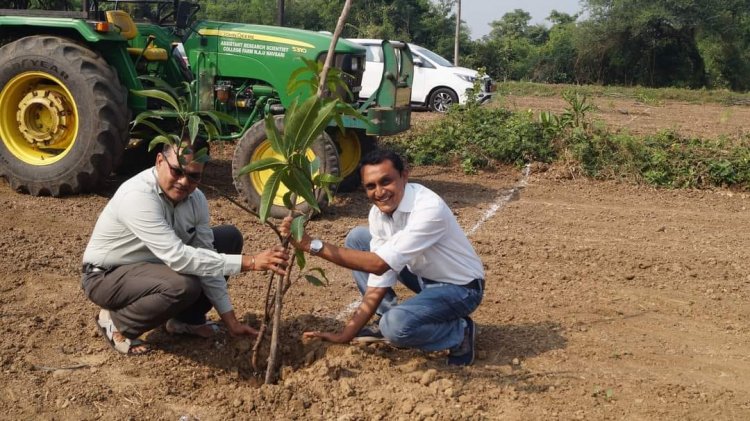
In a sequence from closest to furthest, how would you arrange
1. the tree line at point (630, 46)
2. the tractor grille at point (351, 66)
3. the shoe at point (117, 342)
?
the shoe at point (117, 342)
the tractor grille at point (351, 66)
the tree line at point (630, 46)

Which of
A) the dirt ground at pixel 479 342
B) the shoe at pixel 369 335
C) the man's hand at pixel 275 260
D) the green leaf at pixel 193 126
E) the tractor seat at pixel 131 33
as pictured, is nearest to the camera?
the green leaf at pixel 193 126

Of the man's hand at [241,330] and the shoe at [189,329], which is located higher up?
the man's hand at [241,330]

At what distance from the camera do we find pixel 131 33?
7527 mm

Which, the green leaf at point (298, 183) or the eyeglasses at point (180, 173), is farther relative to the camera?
the eyeglasses at point (180, 173)

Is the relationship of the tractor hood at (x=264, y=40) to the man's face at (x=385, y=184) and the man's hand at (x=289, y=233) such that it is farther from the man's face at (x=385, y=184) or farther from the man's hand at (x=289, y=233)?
the man's hand at (x=289, y=233)

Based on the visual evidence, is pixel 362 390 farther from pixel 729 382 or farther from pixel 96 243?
pixel 729 382

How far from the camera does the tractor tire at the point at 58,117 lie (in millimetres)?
7074

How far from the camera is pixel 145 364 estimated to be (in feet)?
13.3

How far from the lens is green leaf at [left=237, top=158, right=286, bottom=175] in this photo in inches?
127

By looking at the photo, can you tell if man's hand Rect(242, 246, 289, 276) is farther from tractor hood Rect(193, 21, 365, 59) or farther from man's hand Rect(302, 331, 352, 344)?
tractor hood Rect(193, 21, 365, 59)

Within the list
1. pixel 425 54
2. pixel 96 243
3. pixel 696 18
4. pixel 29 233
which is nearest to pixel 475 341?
pixel 96 243

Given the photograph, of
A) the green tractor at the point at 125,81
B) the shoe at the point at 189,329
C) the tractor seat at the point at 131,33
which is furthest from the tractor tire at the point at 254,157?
the shoe at the point at 189,329

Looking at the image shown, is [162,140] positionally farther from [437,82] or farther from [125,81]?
[437,82]

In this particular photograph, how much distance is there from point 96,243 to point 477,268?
1924mm
